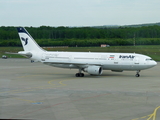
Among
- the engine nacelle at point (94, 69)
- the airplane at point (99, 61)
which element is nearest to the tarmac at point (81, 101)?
the engine nacelle at point (94, 69)

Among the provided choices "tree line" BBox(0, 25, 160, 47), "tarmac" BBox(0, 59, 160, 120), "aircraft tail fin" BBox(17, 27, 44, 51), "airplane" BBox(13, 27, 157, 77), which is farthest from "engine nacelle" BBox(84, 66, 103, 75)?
"tree line" BBox(0, 25, 160, 47)

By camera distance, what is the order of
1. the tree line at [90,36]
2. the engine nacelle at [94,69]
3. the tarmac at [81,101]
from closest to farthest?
1. the tarmac at [81,101]
2. the engine nacelle at [94,69]
3. the tree line at [90,36]

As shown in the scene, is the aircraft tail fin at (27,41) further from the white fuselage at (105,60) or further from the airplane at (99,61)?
the white fuselage at (105,60)

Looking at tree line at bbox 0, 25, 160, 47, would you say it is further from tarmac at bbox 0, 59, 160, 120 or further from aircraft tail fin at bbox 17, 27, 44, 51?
tarmac at bbox 0, 59, 160, 120

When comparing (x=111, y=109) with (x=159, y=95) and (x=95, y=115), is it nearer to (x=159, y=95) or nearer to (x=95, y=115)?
(x=95, y=115)

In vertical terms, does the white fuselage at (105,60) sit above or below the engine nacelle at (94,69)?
above

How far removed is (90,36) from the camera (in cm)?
10756

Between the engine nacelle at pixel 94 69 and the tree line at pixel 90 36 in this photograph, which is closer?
the engine nacelle at pixel 94 69

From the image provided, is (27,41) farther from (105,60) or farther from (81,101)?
(81,101)

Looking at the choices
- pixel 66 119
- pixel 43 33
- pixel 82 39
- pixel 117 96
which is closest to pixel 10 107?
pixel 66 119

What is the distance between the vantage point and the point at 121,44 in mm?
96688

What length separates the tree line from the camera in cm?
9938

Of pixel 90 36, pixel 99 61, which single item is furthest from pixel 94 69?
pixel 90 36

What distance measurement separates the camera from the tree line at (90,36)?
99375 mm
